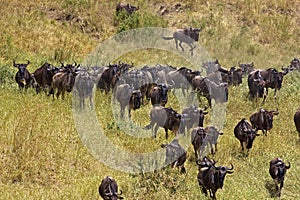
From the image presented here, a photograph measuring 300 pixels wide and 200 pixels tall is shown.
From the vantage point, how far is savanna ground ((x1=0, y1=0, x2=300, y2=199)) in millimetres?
8383

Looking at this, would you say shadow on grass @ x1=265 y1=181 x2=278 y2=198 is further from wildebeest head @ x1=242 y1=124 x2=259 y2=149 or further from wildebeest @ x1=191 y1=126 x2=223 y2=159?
wildebeest @ x1=191 y1=126 x2=223 y2=159

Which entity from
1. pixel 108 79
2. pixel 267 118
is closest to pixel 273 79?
pixel 267 118

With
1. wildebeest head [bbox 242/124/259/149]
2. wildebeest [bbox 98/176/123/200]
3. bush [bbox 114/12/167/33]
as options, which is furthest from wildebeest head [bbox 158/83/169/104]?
bush [bbox 114/12/167/33]

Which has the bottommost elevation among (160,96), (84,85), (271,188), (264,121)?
(271,188)

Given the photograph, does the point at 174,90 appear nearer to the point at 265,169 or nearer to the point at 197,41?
the point at 265,169

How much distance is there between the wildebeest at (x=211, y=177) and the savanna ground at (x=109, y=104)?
0.19 metres

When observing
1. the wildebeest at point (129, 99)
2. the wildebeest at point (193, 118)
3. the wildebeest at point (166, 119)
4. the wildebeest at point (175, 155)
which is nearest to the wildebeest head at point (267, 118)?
the wildebeest at point (193, 118)

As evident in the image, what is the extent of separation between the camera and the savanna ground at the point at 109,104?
8383 millimetres

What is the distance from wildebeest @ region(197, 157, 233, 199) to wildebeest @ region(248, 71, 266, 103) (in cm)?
696

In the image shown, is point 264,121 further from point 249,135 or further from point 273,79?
point 273,79

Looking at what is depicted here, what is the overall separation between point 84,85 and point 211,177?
18.8 feet

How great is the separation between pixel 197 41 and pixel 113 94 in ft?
34.5

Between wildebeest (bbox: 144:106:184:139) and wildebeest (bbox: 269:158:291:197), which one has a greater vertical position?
wildebeest (bbox: 144:106:184:139)

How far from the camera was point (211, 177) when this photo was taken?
8.07 meters
